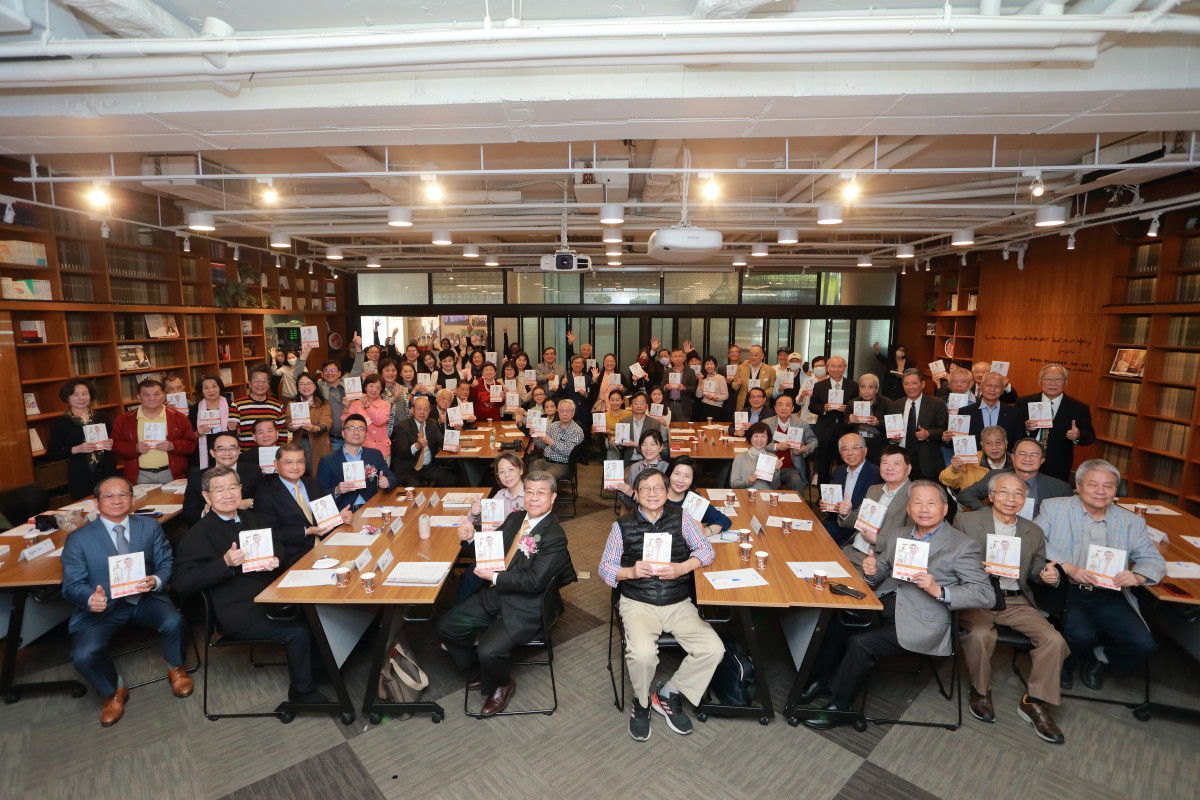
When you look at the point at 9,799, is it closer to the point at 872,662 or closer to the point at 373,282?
the point at 872,662

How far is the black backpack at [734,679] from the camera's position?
362cm

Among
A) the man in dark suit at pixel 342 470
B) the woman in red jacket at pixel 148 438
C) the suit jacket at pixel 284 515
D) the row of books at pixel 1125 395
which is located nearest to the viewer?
the suit jacket at pixel 284 515

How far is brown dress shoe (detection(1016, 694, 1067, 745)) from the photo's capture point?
337cm

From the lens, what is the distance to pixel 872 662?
3465 millimetres

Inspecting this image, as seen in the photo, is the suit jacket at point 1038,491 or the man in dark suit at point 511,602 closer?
the man in dark suit at point 511,602

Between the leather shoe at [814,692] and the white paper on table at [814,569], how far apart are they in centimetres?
75

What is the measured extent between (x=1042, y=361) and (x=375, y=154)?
31.5 ft

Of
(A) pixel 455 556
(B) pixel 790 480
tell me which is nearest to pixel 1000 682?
(B) pixel 790 480

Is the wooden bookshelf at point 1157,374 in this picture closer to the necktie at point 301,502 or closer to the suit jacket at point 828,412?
the suit jacket at point 828,412

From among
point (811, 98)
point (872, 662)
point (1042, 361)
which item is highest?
point (811, 98)

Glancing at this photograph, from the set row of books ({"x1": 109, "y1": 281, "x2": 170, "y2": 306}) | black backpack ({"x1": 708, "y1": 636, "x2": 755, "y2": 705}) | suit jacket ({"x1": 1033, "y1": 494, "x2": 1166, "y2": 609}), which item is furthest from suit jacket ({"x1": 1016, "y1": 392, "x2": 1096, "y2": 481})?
row of books ({"x1": 109, "y1": 281, "x2": 170, "y2": 306})

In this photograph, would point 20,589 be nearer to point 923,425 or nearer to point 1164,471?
point 923,425

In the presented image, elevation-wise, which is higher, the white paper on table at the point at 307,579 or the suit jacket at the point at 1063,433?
the suit jacket at the point at 1063,433

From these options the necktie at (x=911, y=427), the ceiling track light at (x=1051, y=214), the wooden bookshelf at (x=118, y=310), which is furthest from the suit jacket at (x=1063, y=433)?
the wooden bookshelf at (x=118, y=310)
